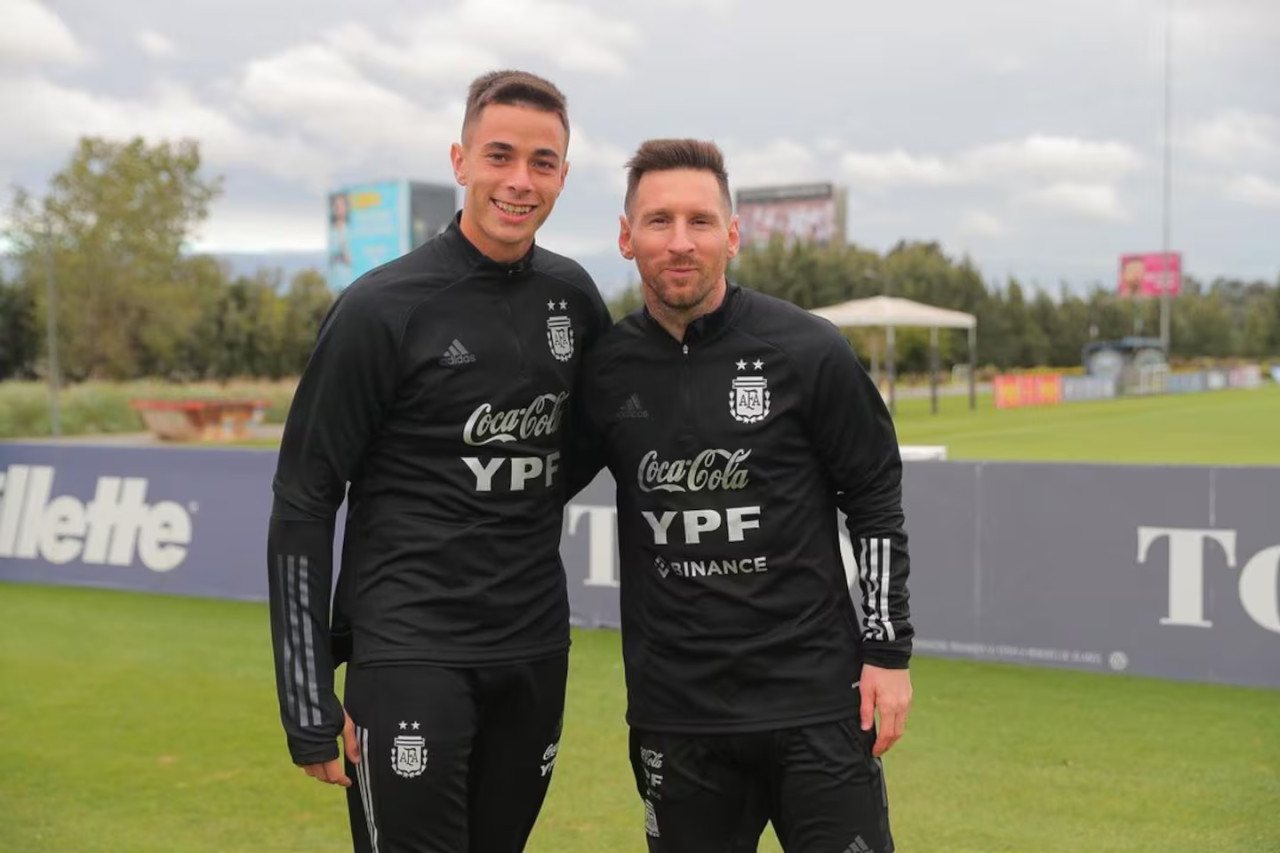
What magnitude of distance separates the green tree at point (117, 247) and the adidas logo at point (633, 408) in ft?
147

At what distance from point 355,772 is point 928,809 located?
3.15 metres

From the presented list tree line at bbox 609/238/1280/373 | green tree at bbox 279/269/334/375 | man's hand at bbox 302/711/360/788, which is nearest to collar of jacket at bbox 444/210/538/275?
man's hand at bbox 302/711/360/788

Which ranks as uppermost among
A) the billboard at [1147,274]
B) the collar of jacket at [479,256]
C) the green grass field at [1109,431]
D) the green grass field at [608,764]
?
the billboard at [1147,274]

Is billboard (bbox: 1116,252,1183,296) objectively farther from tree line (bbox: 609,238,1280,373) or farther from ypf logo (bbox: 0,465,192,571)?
ypf logo (bbox: 0,465,192,571)

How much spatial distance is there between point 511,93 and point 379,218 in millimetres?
59050

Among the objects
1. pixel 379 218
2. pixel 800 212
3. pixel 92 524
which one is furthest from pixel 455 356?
pixel 800 212

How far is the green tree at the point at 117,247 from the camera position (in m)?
44.0

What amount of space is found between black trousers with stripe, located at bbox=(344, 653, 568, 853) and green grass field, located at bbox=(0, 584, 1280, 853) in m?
2.13

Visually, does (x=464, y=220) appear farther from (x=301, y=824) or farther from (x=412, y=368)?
(x=301, y=824)

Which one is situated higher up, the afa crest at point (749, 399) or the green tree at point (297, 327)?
the green tree at point (297, 327)

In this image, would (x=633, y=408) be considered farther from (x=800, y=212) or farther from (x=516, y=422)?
(x=800, y=212)

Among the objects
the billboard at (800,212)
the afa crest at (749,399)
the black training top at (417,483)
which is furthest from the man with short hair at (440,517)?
the billboard at (800,212)

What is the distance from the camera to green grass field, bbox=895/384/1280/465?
22156mm

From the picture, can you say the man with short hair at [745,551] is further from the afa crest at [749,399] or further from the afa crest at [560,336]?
the afa crest at [560,336]
